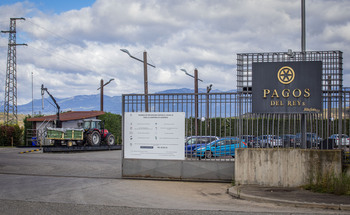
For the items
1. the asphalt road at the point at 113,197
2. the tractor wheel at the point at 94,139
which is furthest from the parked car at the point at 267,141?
the tractor wheel at the point at 94,139

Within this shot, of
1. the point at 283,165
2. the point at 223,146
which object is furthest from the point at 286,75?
the point at 223,146

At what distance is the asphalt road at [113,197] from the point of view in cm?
905

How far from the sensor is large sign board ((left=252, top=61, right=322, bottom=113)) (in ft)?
42.7

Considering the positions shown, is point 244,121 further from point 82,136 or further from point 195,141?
point 82,136

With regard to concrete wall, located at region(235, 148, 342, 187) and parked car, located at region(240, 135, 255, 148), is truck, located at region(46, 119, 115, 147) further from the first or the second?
concrete wall, located at region(235, 148, 342, 187)

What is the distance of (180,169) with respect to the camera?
14086mm

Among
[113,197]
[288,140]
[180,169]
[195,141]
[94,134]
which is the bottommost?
[113,197]

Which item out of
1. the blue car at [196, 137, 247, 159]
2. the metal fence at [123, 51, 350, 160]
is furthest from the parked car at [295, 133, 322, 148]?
the blue car at [196, 137, 247, 159]

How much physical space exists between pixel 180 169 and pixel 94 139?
2168 centimetres

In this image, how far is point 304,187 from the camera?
12039 millimetres

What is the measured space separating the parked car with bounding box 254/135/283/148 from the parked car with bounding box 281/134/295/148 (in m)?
0.16

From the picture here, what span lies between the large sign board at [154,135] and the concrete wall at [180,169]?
207mm

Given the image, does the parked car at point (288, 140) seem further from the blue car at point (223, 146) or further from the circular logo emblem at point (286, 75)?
the circular logo emblem at point (286, 75)

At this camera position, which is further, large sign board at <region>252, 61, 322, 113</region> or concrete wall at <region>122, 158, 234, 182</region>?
concrete wall at <region>122, 158, 234, 182</region>
